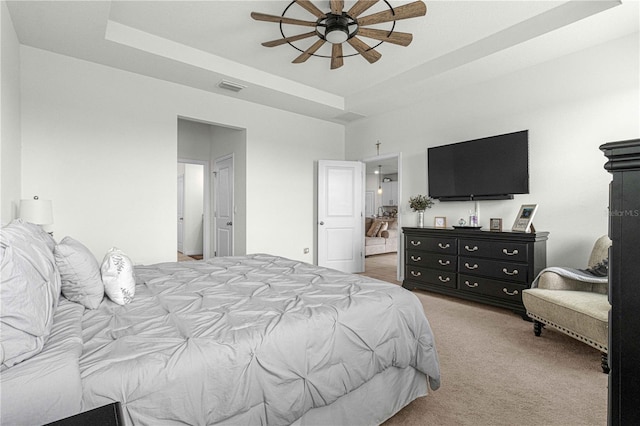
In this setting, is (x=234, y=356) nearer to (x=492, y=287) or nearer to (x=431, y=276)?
(x=492, y=287)

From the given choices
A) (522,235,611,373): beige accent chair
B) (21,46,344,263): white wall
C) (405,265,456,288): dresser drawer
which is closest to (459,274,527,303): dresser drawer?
(405,265,456,288): dresser drawer

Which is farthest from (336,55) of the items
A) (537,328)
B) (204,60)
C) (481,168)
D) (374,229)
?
(374,229)

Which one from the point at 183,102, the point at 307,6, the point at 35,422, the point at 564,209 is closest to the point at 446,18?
the point at 307,6

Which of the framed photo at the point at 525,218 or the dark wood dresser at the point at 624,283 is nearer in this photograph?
the dark wood dresser at the point at 624,283

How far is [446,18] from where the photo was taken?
299cm

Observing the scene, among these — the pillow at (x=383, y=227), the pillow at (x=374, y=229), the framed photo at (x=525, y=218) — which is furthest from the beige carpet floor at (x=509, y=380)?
the pillow at (x=383, y=227)

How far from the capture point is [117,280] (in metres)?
1.67

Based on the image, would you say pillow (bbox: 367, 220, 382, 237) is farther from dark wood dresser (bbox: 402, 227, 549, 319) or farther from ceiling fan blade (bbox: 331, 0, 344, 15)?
ceiling fan blade (bbox: 331, 0, 344, 15)

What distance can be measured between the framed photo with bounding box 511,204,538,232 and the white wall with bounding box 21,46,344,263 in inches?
134

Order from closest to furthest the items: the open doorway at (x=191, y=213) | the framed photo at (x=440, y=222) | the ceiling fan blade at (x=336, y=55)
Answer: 1. the ceiling fan blade at (x=336, y=55)
2. the framed photo at (x=440, y=222)
3. the open doorway at (x=191, y=213)

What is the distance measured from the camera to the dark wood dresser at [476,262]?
10.7 feet

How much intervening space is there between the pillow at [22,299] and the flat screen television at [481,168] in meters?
4.06

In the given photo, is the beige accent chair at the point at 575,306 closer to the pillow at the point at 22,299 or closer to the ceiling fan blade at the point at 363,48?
the ceiling fan blade at the point at 363,48

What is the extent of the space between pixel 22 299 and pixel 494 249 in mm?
3801
